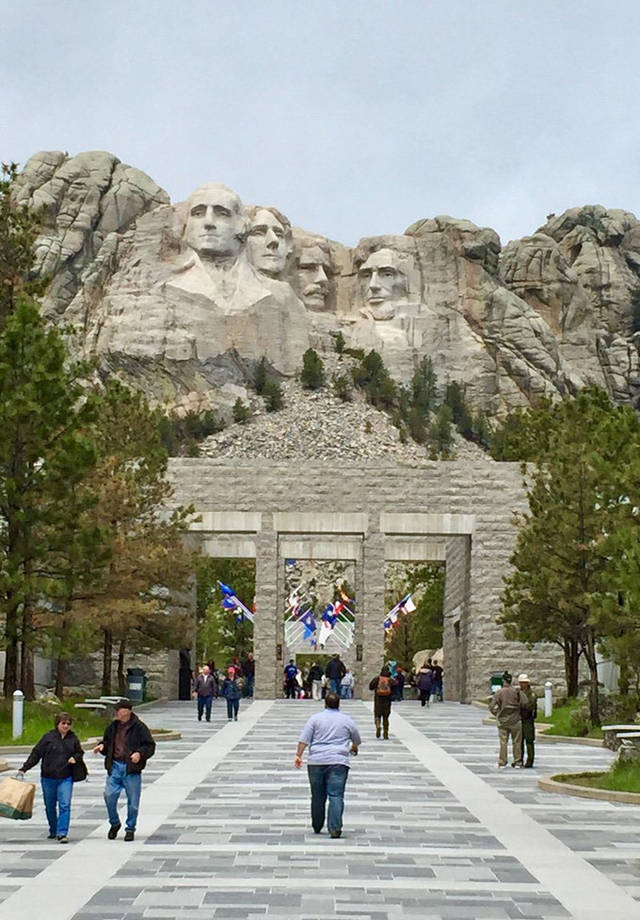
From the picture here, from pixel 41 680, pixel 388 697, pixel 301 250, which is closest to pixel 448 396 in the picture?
pixel 301 250

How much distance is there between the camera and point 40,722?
22.3 meters

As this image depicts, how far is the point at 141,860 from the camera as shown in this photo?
10.1 meters

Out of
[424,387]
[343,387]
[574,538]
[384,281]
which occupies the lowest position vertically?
[574,538]

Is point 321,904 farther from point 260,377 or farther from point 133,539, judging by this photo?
point 260,377

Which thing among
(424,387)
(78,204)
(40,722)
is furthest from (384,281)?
(40,722)

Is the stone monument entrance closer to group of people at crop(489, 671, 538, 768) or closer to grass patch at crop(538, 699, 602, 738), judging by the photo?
grass patch at crop(538, 699, 602, 738)

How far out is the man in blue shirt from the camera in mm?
11461

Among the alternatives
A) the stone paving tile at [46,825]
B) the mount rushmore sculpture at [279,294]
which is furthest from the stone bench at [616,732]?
the mount rushmore sculpture at [279,294]

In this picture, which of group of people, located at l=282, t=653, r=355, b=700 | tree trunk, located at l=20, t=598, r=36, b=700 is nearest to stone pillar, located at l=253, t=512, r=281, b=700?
group of people, located at l=282, t=653, r=355, b=700

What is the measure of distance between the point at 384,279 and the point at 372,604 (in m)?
70.4

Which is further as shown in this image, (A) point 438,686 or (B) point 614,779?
(A) point 438,686

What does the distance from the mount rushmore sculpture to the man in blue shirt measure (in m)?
85.6

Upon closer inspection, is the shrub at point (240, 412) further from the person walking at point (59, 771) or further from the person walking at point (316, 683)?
the person walking at point (59, 771)

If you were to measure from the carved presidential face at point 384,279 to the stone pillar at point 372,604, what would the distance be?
229ft
